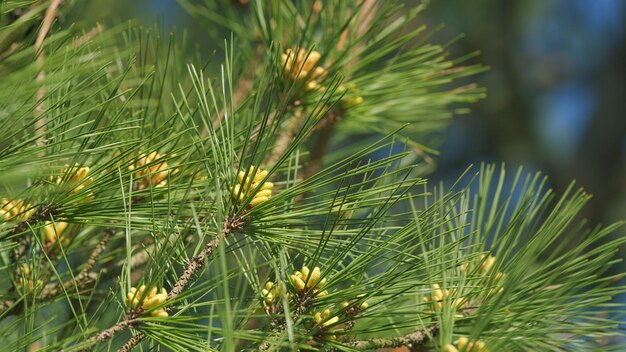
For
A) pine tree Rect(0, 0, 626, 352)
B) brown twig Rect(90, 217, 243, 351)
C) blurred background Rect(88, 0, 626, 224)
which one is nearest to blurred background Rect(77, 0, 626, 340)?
blurred background Rect(88, 0, 626, 224)

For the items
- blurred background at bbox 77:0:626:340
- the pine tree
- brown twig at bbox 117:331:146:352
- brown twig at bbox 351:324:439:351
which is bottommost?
brown twig at bbox 117:331:146:352

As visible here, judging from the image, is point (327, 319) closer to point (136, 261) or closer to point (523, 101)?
point (136, 261)

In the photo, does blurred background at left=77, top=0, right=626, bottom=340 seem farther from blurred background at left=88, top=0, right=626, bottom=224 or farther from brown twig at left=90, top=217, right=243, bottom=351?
brown twig at left=90, top=217, right=243, bottom=351

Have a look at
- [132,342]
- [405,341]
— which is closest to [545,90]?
[405,341]

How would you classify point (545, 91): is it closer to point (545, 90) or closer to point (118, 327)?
point (545, 90)

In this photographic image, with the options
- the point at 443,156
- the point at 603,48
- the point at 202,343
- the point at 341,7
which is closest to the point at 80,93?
the point at 202,343

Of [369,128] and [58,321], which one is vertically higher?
[369,128]

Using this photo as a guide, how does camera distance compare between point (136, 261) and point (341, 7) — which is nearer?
point (136, 261)
